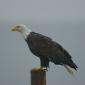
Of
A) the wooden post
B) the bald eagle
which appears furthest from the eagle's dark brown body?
the wooden post

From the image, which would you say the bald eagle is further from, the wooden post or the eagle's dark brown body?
the wooden post

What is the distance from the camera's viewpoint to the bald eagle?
10.9ft

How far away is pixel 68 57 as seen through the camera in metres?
3.29

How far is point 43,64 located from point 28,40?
0.71 feet

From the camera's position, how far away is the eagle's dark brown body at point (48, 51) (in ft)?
10.9

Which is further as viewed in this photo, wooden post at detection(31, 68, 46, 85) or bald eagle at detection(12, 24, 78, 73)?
bald eagle at detection(12, 24, 78, 73)

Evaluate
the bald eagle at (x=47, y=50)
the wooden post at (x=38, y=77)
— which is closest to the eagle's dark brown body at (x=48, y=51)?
the bald eagle at (x=47, y=50)

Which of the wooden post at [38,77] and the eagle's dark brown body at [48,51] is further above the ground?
the eagle's dark brown body at [48,51]

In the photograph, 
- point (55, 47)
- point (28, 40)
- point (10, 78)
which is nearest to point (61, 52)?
point (55, 47)

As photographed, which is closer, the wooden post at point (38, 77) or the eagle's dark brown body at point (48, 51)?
the wooden post at point (38, 77)

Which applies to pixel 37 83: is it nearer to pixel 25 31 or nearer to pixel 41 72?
pixel 41 72

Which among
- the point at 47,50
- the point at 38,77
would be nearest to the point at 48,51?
the point at 47,50

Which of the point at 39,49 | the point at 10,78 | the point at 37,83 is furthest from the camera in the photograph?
the point at 10,78

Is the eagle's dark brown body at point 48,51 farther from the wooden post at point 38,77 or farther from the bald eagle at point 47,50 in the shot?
the wooden post at point 38,77
